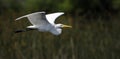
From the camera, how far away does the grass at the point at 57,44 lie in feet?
18.9

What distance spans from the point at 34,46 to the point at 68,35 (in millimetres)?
695

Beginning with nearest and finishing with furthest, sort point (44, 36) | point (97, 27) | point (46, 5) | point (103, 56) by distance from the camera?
1. point (103, 56)
2. point (44, 36)
3. point (97, 27)
4. point (46, 5)

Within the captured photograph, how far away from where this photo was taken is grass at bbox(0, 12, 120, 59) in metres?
5.75

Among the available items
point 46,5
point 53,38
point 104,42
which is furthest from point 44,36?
point 46,5

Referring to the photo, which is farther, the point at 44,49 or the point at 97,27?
the point at 97,27

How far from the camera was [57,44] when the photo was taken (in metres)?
6.00

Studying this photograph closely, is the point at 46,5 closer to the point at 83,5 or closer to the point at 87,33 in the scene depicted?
the point at 83,5

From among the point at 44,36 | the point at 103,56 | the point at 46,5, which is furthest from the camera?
the point at 46,5

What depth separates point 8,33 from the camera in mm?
6176

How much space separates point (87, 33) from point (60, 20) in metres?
0.72

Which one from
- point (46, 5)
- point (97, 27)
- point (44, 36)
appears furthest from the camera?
point (46, 5)

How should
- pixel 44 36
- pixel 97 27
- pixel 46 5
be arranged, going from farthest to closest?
pixel 46 5, pixel 97 27, pixel 44 36

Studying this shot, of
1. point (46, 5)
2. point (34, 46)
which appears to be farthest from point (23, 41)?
point (46, 5)

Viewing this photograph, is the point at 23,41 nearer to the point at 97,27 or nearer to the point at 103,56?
the point at 103,56
